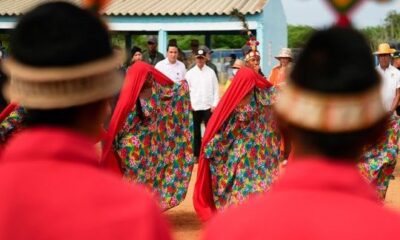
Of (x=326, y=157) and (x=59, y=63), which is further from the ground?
(x=59, y=63)

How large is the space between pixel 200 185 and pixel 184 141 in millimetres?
642

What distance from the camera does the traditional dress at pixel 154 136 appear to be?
8055mm

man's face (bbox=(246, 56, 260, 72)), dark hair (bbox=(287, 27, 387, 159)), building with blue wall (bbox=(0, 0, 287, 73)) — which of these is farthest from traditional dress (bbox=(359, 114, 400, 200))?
building with blue wall (bbox=(0, 0, 287, 73))

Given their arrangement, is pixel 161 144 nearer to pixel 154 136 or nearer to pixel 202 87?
pixel 154 136

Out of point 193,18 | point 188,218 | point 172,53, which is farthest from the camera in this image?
point 193,18

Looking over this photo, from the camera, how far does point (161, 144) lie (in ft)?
28.1

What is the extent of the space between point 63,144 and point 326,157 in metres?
0.60

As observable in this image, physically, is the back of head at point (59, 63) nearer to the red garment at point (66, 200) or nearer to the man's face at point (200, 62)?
the red garment at point (66, 200)

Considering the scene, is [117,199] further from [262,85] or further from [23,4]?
[23,4]

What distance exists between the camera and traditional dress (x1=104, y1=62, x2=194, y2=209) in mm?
8055

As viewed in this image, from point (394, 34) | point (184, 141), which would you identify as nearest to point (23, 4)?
point (184, 141)

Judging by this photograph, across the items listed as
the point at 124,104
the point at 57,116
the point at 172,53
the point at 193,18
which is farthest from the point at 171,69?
the point at 57,116

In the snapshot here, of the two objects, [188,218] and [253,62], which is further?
[188,218]

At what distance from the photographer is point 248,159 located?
8195mm
